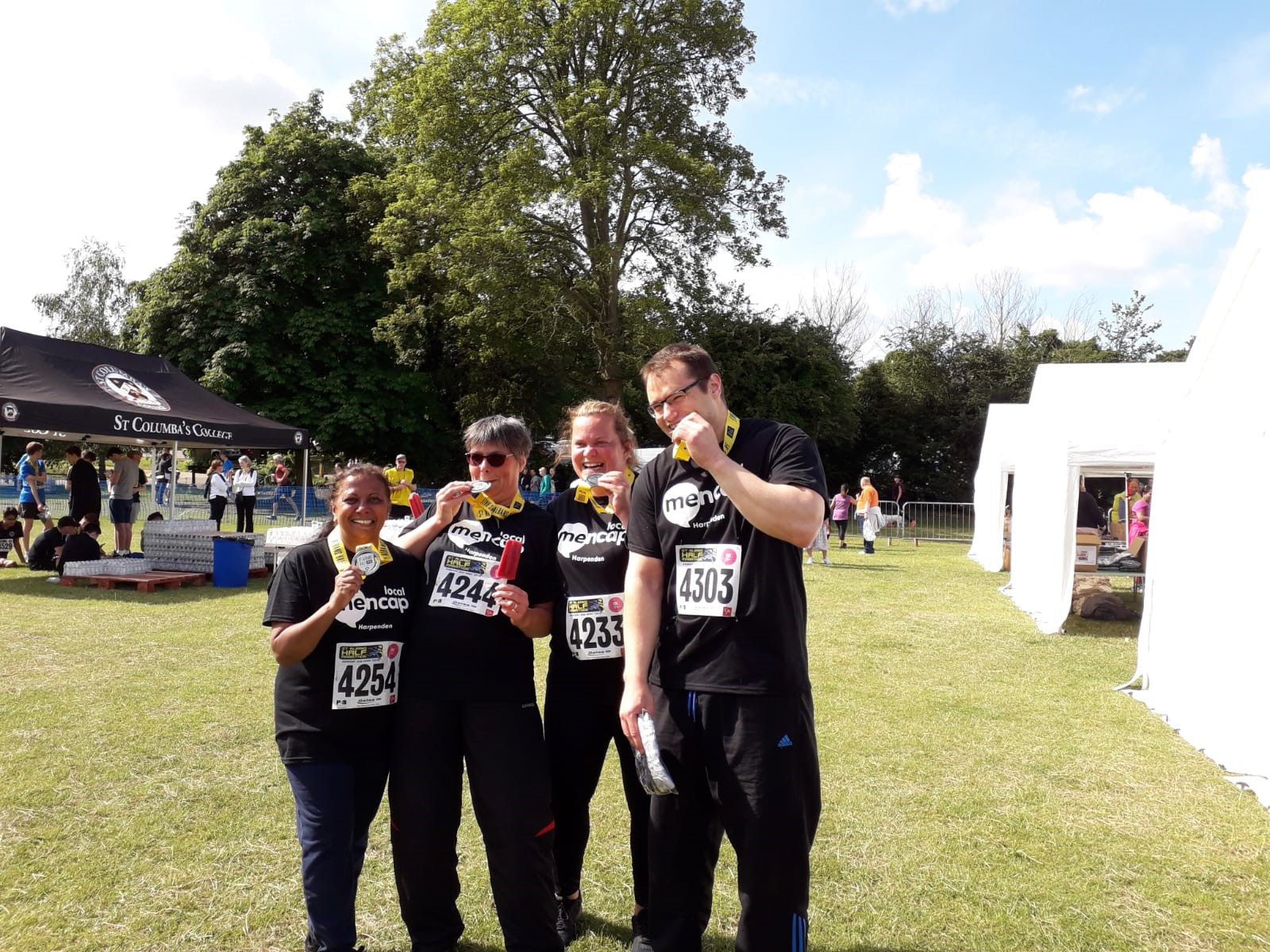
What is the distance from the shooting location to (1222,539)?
599 cm

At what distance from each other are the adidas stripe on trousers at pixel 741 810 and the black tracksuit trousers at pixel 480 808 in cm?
44

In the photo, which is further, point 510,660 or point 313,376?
point 313,376

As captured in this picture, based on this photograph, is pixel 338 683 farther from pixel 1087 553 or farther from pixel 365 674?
pixel 1087 553

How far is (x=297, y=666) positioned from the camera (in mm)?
2918

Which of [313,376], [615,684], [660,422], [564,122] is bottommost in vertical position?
[615,684]

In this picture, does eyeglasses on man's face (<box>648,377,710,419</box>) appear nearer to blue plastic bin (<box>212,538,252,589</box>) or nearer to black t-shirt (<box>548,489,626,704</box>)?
black t-shirt (<box>548,489,626,704</box>)

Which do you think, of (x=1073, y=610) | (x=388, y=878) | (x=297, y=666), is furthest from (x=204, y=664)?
(x=1073, y=610)

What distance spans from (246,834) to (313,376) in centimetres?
2531

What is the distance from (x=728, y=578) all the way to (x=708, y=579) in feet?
0.19

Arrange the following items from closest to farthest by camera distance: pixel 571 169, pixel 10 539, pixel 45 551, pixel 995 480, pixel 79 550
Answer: pixel 79 550 < pixel 45 551 < pixel 10 539 < pixel 995 480 < pixel 571 169

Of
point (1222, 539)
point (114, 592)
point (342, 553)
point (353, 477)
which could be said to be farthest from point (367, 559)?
point (114, 592)

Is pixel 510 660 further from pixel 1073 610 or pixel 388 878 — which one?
pixel 1073 610

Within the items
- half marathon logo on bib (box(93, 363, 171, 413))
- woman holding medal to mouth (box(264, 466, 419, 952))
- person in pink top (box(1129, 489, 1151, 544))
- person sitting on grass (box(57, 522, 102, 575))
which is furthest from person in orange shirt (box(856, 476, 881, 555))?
woman holding medal to mouth (box(264, 466, 419, 952))

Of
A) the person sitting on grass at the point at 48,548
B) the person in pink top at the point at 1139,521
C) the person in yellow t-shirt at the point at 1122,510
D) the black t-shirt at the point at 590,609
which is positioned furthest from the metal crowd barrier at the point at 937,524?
the black t-shirt at the point at 590,609
